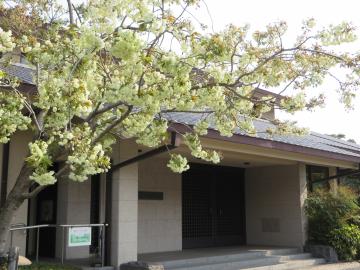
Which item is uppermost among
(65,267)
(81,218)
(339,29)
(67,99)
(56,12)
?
(56,12)

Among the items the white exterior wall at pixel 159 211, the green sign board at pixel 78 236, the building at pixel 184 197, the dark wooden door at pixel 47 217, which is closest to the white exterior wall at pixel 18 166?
the building at pixel 184 197

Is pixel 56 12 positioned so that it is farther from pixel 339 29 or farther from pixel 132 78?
pixel 339 29

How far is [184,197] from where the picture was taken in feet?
47.3

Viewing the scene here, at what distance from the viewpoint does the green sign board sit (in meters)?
9.09

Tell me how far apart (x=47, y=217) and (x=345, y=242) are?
763 cm

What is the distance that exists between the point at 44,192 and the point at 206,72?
699 cm

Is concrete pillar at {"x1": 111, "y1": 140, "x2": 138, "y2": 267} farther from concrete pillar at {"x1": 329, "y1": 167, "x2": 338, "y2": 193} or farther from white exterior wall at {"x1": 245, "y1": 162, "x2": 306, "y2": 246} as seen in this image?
concrete pillar at {"x1": 329, "y1": 167, "x2": 338, "y2": 193}

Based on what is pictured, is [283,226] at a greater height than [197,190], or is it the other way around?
[197,190]

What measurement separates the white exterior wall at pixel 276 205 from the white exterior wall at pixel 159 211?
293 cm

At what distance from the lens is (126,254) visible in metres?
9.77

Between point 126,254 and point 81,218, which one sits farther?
point 81,218

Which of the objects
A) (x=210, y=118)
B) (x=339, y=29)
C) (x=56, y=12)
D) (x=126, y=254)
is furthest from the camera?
(x=126, y=254)

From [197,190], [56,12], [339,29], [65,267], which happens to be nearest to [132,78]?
[339,29]

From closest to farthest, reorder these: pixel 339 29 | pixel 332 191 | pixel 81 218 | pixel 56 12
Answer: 1. pixel 339 29
2. pixel 56 12
3. pixel 81 218
4. pixel 332 191
